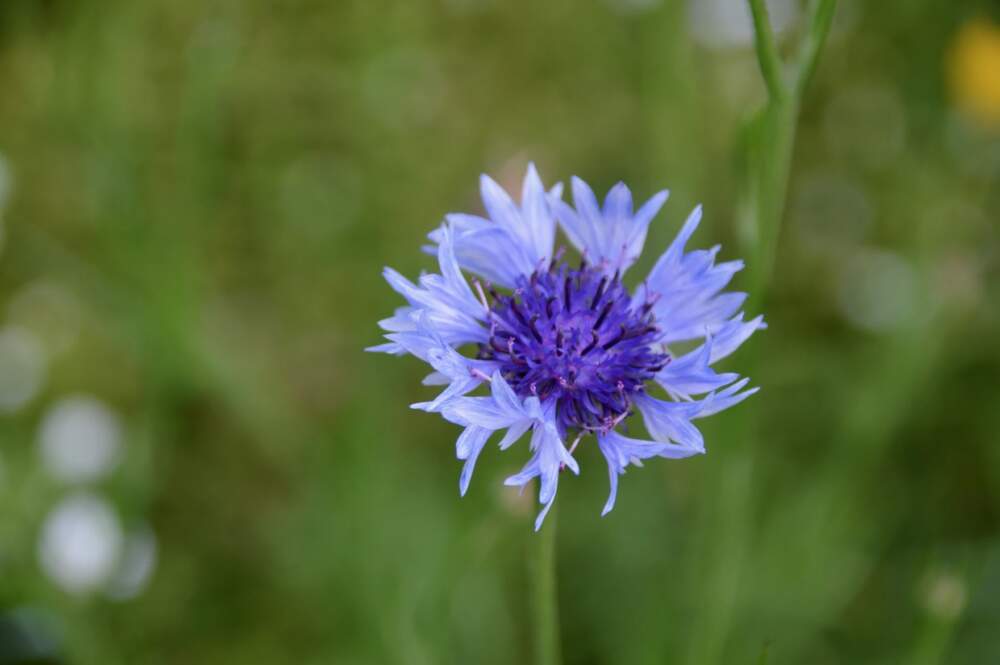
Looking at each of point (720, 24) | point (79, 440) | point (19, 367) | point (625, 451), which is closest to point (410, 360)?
point (79, 440)

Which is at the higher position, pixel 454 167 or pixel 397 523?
pixel 454 167

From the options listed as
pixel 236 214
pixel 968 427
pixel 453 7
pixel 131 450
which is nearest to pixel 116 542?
pixel 131 450

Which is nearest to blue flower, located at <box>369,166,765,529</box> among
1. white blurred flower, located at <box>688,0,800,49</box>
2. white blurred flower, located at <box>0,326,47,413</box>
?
white blurred flower, located at <box>0,326,47,413</box>

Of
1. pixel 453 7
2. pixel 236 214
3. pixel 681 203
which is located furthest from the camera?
pixel 453 7

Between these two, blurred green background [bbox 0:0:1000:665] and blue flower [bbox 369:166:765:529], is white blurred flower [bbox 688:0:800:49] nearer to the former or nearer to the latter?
blurred green background [bbox 0:0:1000:665]

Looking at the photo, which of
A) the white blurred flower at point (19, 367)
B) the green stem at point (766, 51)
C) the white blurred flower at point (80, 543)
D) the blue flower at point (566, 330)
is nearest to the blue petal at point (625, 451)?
the blue flower at point (566, 330)

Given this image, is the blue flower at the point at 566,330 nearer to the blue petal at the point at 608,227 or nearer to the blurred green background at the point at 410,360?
the blue petal at the point at 608,227

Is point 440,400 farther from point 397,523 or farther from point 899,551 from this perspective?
point 899,551

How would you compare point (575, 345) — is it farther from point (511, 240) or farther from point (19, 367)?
point (19, 367)
